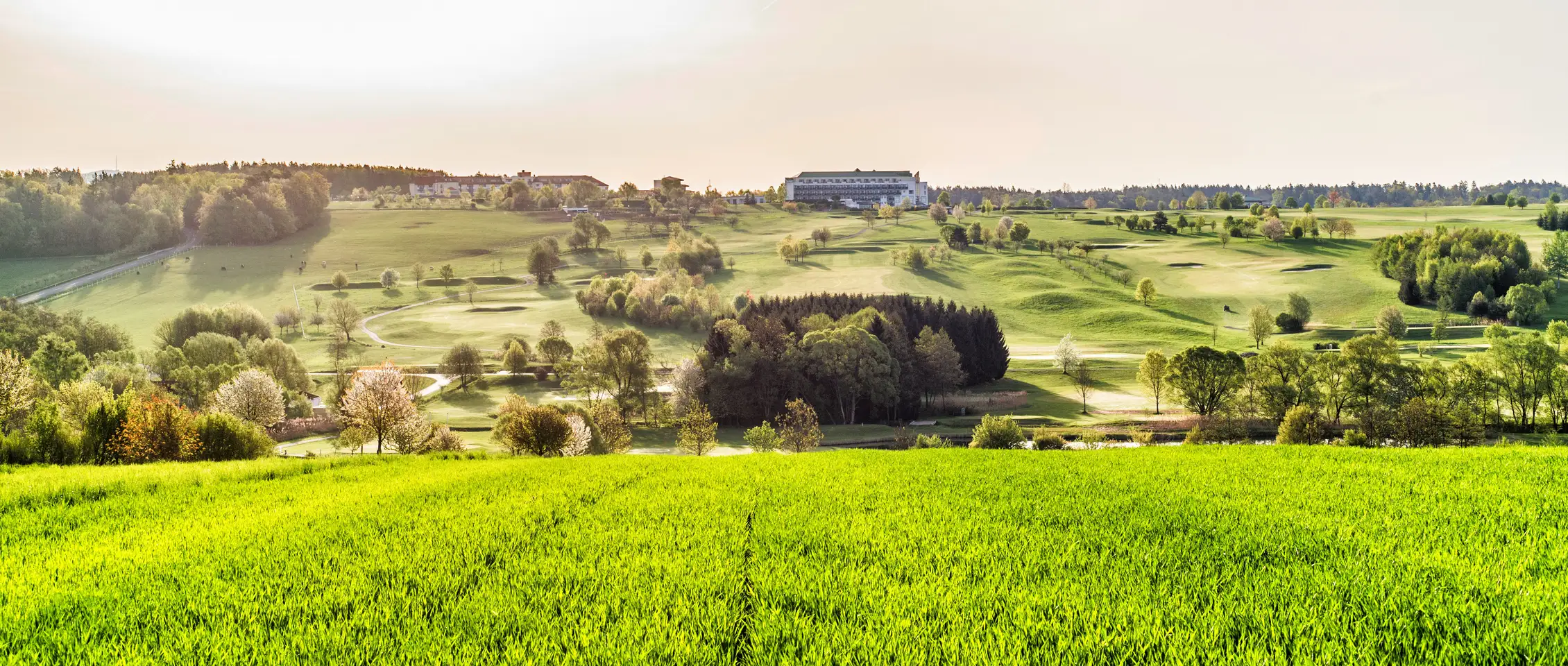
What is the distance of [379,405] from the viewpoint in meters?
42.9

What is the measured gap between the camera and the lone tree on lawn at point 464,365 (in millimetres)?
81188

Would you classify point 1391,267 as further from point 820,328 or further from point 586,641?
point 586,641

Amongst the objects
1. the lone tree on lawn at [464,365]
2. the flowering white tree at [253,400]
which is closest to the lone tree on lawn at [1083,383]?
the lone tree on lawn at [464,365]

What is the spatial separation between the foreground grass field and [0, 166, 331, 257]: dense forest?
7063 inches

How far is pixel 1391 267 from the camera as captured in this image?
123625mm

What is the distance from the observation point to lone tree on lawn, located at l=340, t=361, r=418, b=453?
41750 mm

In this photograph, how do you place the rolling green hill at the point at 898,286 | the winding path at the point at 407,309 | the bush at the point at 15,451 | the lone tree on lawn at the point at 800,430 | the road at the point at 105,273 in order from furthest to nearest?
1. the road at the point at 105,273
2. the winding path at the point at 407,309
3. the rolling green hill at the point at 898,286
4. the lone tree on lawn at the point at 800,430
5. the bush at the point at 15,451

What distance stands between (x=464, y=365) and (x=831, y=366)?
4055 centimetres

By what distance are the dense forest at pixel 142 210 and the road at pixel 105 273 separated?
3101mm

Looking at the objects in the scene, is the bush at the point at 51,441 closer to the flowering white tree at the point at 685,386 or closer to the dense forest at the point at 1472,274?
the flowering white tree at the point at 685,386

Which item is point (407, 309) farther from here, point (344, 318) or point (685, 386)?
point (685, 386)

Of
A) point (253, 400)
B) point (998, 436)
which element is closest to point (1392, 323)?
point (998, 436)

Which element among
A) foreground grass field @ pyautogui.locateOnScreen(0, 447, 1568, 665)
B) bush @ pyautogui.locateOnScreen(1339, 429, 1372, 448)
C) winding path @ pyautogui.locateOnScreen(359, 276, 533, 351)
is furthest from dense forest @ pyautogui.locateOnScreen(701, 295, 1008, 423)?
foreground grass field @ pyautogui.locateOnScreen(0, 447, 1568, 665)

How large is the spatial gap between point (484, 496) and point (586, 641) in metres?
8.27
